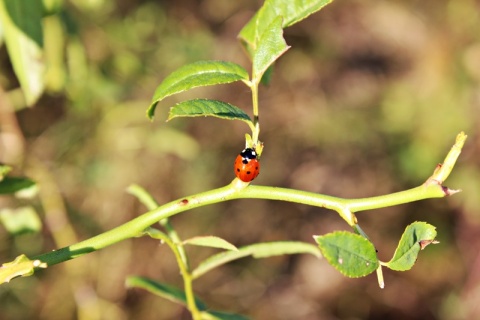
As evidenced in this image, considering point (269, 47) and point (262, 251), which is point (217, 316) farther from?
point (269, 47)

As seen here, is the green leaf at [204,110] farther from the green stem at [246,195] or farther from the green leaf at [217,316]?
the green leaf at [217,316]

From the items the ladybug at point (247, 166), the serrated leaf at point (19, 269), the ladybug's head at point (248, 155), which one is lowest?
the serrated leaf at point (19, 269)

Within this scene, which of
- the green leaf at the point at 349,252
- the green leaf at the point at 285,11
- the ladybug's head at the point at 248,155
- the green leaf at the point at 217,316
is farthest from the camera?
the green leaf at the point at 217,316

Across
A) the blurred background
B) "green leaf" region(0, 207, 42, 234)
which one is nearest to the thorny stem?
"green leaf" region(0, 207, 42, 234)

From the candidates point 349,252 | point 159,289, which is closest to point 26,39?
point 159,289

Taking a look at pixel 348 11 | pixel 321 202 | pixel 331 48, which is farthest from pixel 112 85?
pixel 348 11

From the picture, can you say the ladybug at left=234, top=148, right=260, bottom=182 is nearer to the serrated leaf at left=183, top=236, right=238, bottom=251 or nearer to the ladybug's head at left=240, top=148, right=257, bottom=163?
the ladybug's head at left=240, top=148, right=257, bottom=163

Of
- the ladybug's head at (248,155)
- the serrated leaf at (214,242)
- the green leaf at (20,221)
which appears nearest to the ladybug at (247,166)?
the ladybug's head at (248,155)
